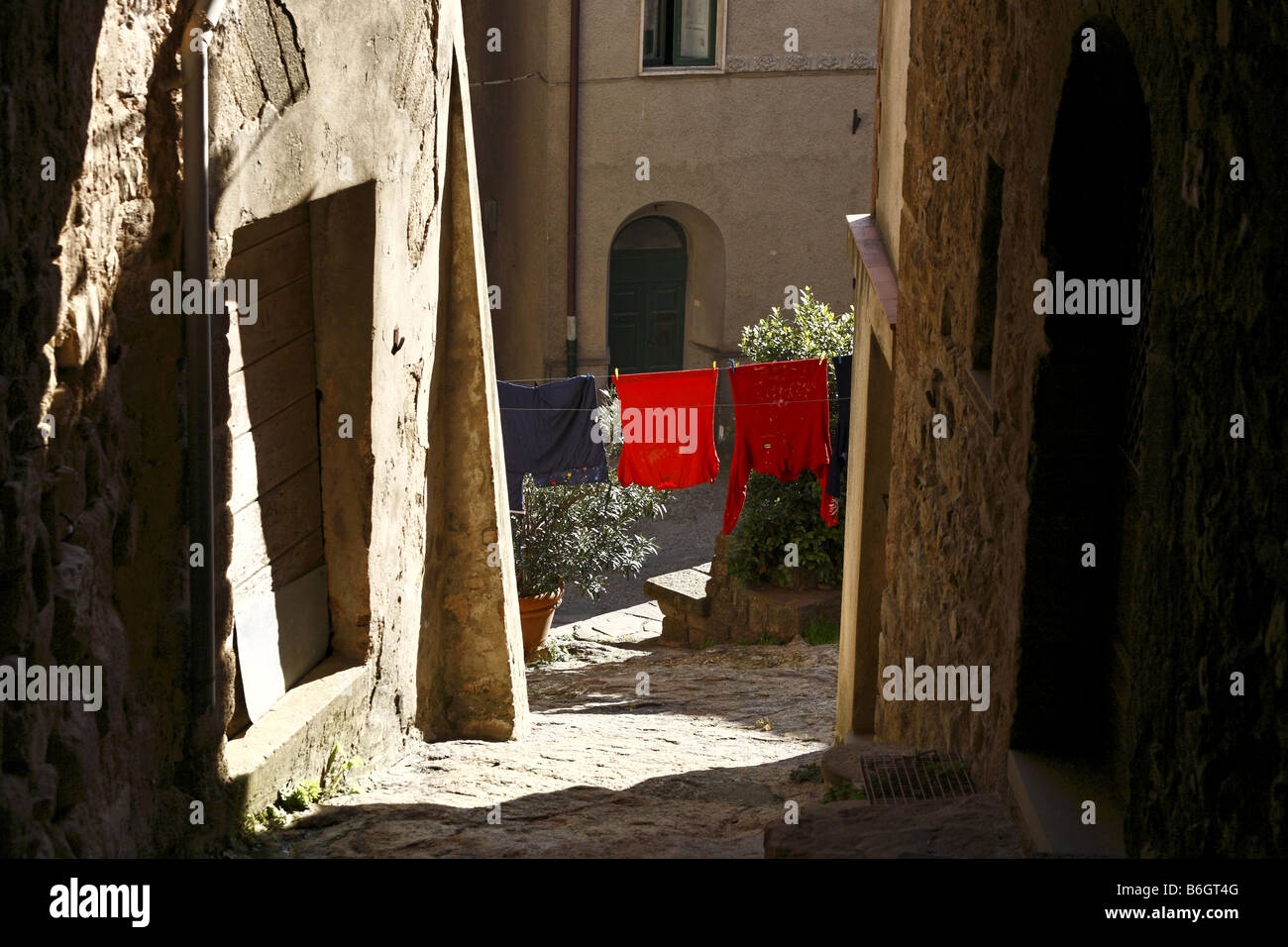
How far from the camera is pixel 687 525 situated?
47.3 ft

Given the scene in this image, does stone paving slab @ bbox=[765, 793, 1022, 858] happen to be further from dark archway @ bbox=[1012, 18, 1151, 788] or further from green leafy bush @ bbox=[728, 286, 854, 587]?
green leafy bush @ bbox=[728, 286, 854, 587]

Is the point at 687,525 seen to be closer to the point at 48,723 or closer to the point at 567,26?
the point at 567,26

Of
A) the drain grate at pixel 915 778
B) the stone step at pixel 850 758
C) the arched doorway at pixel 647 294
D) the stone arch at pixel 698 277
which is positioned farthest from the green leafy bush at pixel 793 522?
the drain grate at pixel 915 778

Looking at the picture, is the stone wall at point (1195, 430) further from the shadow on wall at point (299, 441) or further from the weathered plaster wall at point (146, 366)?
the shadow on wall at point (299, 441)

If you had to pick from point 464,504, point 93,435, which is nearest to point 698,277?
point 464,504

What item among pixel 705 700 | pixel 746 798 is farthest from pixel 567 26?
pixel 746 798

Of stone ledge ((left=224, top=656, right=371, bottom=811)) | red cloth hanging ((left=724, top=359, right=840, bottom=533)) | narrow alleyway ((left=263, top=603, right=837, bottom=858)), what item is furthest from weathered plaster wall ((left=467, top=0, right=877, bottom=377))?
stone ledge ((left=224, top=656, right=371, bottom=811))

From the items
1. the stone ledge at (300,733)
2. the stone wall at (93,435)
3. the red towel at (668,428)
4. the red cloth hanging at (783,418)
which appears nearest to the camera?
the stone wall at (93,435)

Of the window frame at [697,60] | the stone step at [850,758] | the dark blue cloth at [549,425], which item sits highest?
the window frame at [697,60]

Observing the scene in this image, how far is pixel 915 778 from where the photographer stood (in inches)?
154

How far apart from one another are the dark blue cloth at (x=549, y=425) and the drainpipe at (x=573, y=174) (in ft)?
18.2

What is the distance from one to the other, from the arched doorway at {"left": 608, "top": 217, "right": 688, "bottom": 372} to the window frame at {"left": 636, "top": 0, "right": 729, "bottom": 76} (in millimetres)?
1867

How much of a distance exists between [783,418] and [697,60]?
23.2 feet

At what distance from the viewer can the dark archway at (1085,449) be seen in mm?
2883
